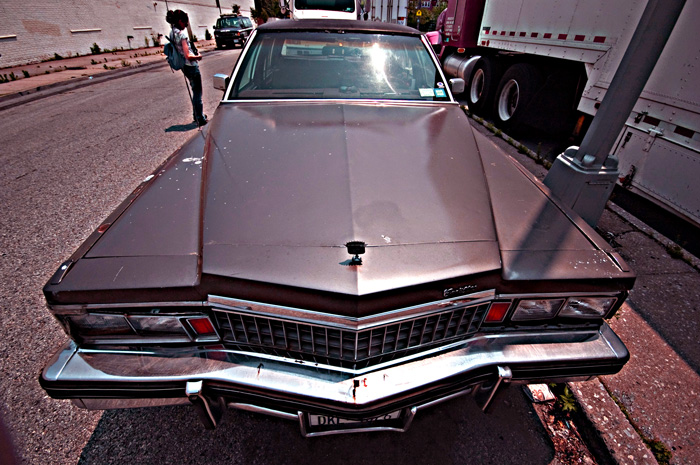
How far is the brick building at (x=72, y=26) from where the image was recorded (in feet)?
41.7

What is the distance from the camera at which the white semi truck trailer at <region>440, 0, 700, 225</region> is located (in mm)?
3617

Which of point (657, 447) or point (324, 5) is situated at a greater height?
point (324, 5)

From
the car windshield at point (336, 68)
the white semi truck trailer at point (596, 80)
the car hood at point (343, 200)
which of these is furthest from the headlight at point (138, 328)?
the white semi truck trailer at point (596, 80)

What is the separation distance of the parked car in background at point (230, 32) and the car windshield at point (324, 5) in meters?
10.9

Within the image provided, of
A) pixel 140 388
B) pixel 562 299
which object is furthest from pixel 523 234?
pixel 140 388

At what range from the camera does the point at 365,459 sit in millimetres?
1827

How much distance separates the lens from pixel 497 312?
158 centimetres

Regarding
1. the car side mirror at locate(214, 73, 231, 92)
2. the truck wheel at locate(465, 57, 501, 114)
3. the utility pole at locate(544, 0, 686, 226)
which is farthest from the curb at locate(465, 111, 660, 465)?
the truck wheel at locate(465, 57, 501, 114)

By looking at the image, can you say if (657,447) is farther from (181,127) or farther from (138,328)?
(181,127)

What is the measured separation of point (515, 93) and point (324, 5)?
7031mm

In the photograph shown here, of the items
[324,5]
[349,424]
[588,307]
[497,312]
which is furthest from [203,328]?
[324,5]

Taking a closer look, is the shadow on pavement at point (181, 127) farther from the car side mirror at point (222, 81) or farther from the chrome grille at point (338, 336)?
the chrome grille at point (338, 336)

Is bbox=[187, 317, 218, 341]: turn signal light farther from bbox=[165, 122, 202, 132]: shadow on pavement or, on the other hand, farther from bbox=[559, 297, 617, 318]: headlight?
bbox=[165, 122, 202, 132]: shadow on pavement

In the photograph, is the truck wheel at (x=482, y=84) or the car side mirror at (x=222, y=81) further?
the truck wheel at (x=482, y=84)
